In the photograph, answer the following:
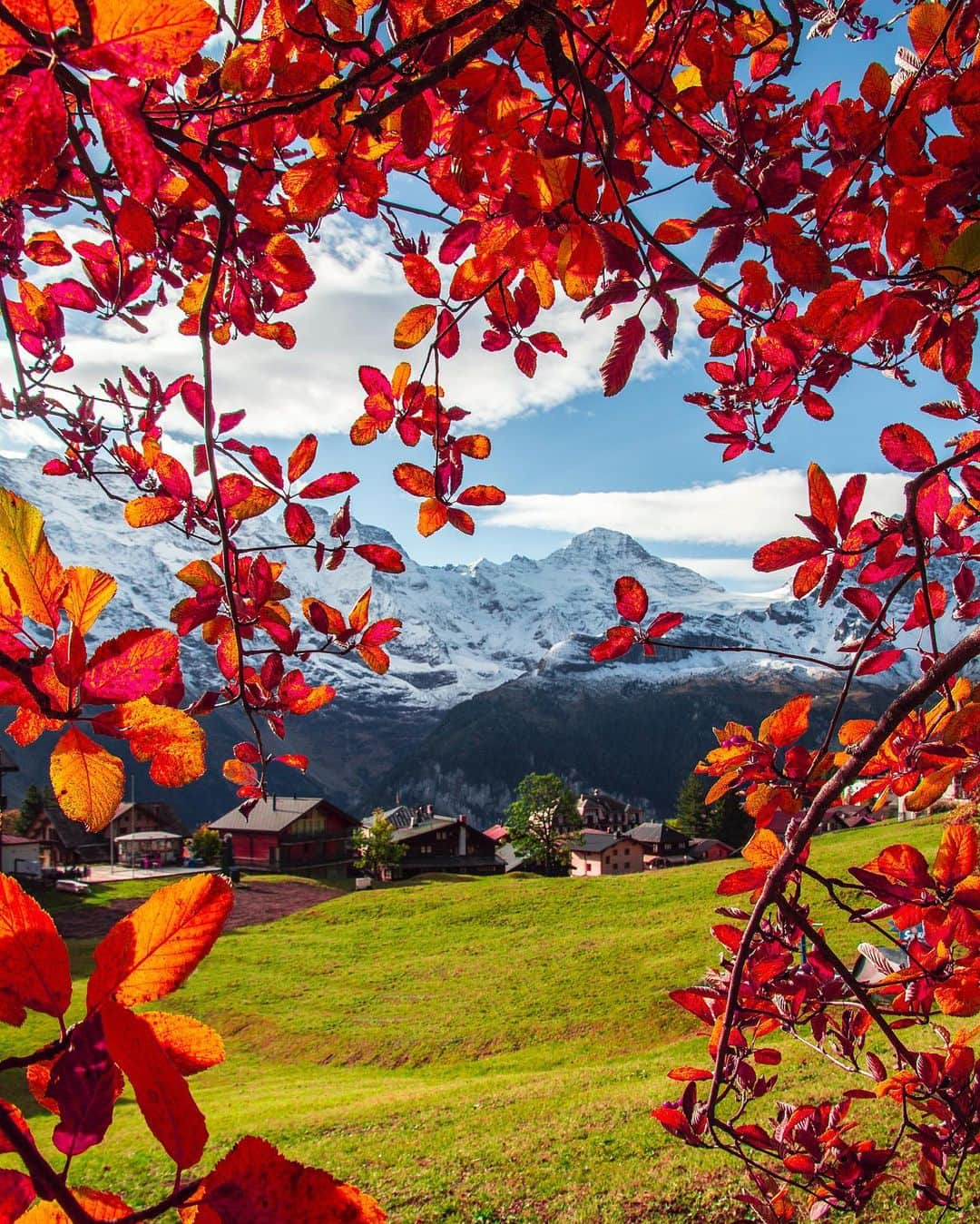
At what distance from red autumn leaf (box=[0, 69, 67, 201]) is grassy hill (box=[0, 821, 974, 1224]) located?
228 inches

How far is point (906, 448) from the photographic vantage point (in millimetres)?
1340

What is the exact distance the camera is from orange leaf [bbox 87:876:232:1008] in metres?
0.46

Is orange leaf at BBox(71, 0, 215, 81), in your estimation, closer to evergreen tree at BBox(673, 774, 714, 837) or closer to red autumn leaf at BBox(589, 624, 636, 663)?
red autumn leaf at BBox(589, 624, 636, 663)

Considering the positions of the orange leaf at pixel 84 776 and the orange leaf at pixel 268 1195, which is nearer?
the orange leaf at pixel 268 1195

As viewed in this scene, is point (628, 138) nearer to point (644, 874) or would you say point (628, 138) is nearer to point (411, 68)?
point (411, 68)

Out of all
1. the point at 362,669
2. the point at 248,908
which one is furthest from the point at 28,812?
the point at 362,669

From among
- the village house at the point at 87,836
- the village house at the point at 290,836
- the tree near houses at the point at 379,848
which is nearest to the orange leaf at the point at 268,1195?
the tree near houses at the point at 379,848

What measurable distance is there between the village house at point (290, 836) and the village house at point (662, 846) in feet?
56.7

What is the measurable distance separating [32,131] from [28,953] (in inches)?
21.6

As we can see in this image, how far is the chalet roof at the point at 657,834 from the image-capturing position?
45.7 metres

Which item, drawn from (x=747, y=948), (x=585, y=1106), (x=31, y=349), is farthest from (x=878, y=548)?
(x=585, y=1106)

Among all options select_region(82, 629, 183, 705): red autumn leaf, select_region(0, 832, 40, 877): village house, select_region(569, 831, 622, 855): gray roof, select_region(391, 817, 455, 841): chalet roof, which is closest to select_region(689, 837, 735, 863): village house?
select_region(569, 831, 622, 855): gray roof

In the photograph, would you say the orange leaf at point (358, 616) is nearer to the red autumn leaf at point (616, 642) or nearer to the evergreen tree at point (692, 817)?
the red autumn leaf at point (616, 642)

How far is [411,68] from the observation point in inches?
52.2
